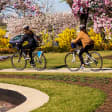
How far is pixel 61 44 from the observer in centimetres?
3434

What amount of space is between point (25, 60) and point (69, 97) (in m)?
6.42

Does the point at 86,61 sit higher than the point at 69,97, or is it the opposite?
the point at 86,61

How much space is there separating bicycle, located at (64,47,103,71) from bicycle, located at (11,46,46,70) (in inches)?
43.8

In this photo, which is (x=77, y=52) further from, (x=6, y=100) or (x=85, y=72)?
(x=6, y=100)

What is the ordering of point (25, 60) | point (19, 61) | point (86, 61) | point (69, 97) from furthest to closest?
point (19, 61) → point (25, 60) → point (86, 61) → point (69, 97)

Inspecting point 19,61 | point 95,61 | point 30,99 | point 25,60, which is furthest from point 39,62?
point 30,99

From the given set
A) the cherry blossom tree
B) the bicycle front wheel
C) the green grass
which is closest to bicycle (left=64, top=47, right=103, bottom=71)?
the bicycle front wheel

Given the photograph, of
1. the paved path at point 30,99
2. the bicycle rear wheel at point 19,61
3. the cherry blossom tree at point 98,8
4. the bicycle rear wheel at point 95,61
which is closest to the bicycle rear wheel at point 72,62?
the bicycle rear wheel at point 95,61

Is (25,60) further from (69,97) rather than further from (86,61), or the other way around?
(69,97)

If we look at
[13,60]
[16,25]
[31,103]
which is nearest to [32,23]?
[16,25]

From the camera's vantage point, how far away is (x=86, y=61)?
508 inches

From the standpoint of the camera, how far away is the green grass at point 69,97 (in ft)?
21.9

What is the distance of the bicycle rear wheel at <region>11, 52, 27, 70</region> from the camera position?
46.1ft

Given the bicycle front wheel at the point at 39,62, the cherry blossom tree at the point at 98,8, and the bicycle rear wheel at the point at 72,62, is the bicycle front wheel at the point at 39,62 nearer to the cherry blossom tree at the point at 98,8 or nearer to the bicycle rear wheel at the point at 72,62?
the bicycle rear wheel at the point at 72,62
